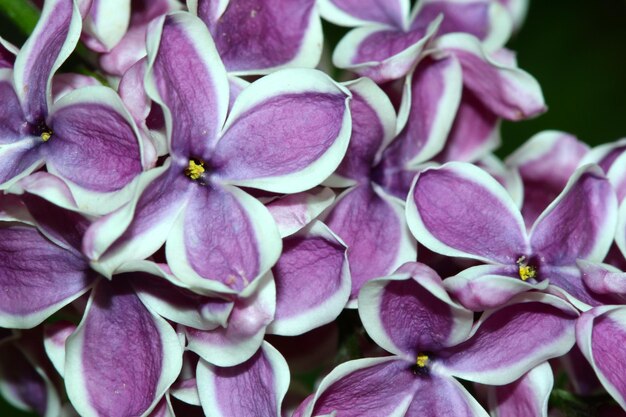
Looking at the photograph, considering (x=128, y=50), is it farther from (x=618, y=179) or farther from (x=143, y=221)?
(x=618, y=179)

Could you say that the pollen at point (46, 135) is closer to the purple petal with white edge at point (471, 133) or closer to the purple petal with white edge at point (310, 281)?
the purple petal with white edge at point (310, 281)

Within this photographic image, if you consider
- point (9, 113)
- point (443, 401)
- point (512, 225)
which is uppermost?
point (9, 113)

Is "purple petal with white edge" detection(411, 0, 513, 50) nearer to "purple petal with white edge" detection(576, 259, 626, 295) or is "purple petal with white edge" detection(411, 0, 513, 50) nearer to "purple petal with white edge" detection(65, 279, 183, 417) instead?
"purple petal with white edge" detection(576, 259, 626, 295)

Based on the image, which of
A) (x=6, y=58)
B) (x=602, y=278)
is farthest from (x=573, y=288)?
(x=6, y=58)

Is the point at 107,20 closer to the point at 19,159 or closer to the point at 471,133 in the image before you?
the point at 19,159


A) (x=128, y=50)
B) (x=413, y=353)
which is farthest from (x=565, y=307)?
(x=128, y=50)

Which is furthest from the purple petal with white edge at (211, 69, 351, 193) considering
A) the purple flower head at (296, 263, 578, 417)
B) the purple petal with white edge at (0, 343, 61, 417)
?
the purple petal with white edge at (0, 343, 61, 417)
